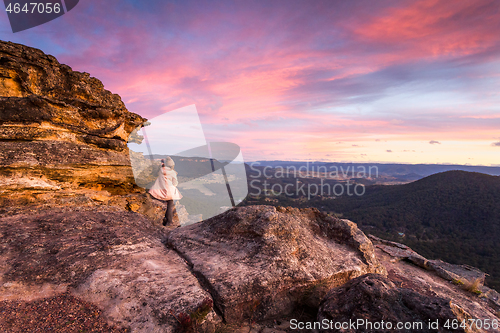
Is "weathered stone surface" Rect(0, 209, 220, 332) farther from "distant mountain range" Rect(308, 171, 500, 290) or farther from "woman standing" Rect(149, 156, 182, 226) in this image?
"distant mountain range" Rect(308, 171, 500, 290)

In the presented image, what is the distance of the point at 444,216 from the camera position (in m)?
63.2

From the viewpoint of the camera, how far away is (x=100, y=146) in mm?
10891

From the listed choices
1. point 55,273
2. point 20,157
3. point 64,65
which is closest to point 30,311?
point 55,273

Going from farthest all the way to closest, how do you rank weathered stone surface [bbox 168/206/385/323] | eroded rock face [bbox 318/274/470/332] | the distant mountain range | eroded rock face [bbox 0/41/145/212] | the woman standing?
the distant mountain range < the woman standing < eroded rock face [bbox 0/41/145/212] < weathered stone surface [bbox 168/206/385/323] < eroded rock face [bbox 318/274/470/332]

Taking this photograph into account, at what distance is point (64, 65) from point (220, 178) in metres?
14.2

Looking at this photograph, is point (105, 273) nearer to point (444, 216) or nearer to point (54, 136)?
point (54, 136)

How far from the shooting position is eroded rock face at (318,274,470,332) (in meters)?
3.26

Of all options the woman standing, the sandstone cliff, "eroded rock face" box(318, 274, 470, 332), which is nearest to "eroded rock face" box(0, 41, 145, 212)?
the sandstone cliff

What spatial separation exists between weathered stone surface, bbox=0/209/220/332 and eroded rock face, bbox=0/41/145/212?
2.22 m

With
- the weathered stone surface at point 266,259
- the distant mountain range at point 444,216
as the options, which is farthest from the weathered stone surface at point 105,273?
the distant mountain range at point 444,216

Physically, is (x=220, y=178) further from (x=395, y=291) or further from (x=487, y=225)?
(x=487, y=225)

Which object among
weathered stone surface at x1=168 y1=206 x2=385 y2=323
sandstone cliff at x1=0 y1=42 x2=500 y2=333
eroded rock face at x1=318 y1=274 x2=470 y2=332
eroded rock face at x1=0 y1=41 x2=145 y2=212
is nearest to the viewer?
eroded rock face at x1=318 y1=274 x2=470 y2=332

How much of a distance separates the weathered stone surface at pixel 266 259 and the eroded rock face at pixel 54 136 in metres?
5.96

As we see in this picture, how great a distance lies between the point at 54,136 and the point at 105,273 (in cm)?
798
